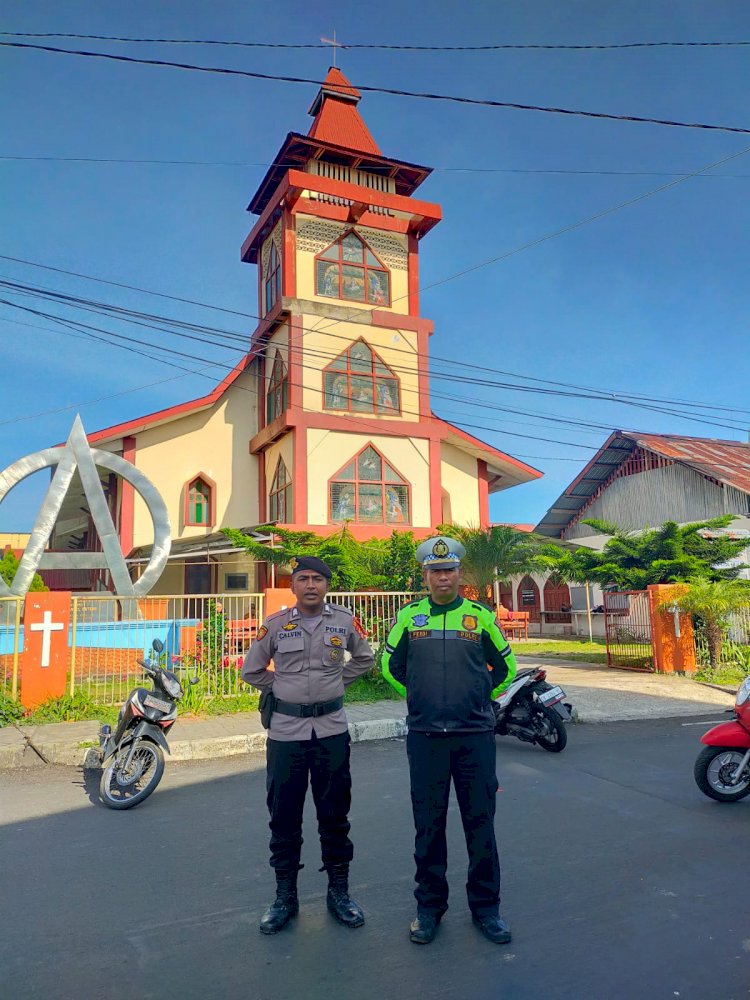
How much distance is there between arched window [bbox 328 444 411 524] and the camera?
67.5 feet

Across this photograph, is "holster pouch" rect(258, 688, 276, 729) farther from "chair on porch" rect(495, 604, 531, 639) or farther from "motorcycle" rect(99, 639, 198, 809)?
"chair on porch" rect(495, 604, 531, 639)

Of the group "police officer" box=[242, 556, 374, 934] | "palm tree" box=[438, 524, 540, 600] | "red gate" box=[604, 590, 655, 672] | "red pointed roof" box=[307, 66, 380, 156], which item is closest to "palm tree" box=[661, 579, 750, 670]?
"red gate" box=[604, 590, 655, 672]

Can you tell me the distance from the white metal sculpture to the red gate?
29.3 feet

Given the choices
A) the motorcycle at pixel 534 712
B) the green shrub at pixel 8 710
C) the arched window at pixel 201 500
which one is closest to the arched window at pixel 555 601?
the arched window at pixel 201 500

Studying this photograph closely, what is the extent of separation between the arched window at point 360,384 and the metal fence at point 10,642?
40.0 feet

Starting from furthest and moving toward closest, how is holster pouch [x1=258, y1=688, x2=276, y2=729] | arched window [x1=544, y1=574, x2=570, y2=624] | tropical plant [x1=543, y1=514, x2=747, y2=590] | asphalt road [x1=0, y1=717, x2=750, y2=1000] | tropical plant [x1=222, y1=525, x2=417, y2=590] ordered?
1. arched window [x1=544, y1=574, x2=570, y2=624]
2. tropical plant [x1=543, y1=514, x2=747, y2=590]
3. tropical plant [x1=222, y1=525, x2=417, y2=590]
4. holster pouch [x1=258, y1=688, x2=276, y2=729]
5. asphalt road [x1=0, y1=717, x2=750, y2=1000]

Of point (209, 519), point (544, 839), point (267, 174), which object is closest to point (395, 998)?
point (544, 839)

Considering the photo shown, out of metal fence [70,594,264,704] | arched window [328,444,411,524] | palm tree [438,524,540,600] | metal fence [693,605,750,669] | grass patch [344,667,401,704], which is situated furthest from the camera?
arched window [328,444,411,524]

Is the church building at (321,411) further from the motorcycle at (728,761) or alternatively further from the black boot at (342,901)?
the black boot at (342,901)

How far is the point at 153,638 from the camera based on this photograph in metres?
10.2

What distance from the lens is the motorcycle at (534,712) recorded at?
302 inches

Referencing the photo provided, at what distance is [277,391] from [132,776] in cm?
1712

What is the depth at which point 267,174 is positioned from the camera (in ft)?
74.9

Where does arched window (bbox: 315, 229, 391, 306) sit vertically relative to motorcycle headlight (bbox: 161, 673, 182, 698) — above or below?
above
